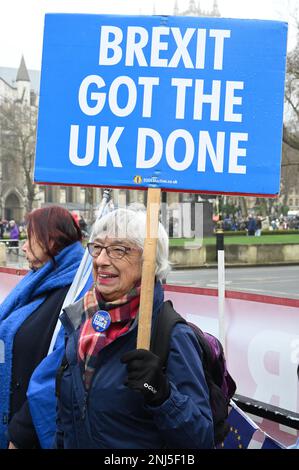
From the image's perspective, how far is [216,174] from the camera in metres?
2.40

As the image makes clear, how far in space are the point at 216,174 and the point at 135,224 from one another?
0.37 meters

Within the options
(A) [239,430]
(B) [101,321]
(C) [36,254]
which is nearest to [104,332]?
(B) [101,321]

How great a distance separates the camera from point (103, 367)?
6.76ft

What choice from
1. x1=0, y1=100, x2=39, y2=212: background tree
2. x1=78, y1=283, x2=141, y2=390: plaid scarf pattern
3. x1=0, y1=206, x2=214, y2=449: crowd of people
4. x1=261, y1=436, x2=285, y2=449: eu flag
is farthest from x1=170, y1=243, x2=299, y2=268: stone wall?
x1=0, y1=100, x2=39, y2=212: background tree

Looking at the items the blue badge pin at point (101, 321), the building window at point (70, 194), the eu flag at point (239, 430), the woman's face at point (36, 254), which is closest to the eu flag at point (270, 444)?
the eu flag at point (239, 430)

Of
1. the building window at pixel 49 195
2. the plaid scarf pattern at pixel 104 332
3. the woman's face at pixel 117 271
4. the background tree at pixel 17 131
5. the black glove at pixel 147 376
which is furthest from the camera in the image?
the building window at pixel 49 195

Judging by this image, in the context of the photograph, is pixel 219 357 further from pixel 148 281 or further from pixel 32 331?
pixel 32 331

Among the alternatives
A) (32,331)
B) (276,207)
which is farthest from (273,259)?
(276,207)

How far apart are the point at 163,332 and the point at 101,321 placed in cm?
22

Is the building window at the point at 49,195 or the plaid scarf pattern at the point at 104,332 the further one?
the building window at the point at 49,195

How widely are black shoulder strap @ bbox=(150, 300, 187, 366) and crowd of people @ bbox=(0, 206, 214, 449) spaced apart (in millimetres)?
19

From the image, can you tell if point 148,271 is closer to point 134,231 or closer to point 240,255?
point 134,231

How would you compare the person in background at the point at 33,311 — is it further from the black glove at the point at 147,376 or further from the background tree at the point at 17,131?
the background tree at the point at 17,131

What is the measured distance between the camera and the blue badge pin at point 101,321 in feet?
6.84
